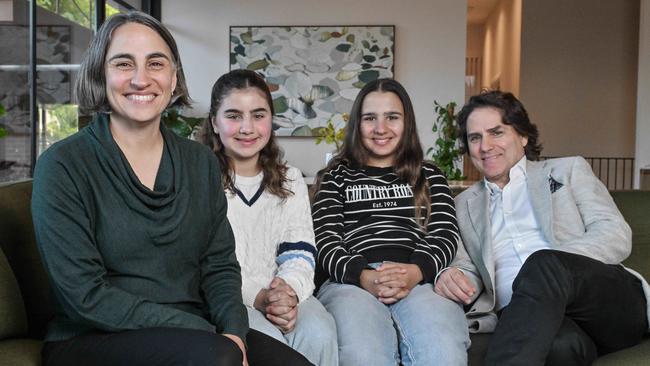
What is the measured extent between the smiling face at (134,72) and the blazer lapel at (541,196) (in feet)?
4.21

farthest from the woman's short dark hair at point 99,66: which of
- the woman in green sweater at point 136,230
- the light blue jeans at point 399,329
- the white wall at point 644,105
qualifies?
the white wall at point 644,105

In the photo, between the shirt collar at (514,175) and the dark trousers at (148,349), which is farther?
the shirt collar at (514,175)

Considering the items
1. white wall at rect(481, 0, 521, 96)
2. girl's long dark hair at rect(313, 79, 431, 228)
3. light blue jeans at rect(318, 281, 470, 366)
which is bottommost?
light blue jeans at rect(318, 281, 470, 366)

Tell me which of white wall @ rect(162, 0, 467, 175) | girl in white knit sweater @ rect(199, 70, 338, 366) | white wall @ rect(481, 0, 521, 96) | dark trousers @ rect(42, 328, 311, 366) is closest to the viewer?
dark trousers @ rect(42, 328, 311, 366)

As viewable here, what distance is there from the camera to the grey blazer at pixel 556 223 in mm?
2178

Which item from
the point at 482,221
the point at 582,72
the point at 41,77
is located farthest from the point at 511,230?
the point at 582,72

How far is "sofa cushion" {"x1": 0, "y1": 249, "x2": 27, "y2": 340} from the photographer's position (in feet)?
5.51

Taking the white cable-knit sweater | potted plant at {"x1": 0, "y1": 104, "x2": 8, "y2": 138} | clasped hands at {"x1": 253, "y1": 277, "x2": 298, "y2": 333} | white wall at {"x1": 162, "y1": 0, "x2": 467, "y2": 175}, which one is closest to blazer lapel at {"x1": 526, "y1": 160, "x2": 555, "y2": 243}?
the white cable-knit sweater

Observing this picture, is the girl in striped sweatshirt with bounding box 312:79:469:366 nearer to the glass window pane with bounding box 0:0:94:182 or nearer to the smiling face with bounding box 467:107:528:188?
the smiling face with bounding box 467:107:528:188

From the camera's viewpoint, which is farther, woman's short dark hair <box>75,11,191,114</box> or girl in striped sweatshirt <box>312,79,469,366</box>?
girl in striped sweatshirt <box>312,79,469,366</box>

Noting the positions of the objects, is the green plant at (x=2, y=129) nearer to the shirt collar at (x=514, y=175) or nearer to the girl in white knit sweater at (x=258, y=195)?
the girl in white knit sweater at (x=258, y=195)

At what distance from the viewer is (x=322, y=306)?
207 cm

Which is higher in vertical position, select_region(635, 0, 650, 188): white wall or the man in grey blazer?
select_region(635, 0, 650, 188): white wall

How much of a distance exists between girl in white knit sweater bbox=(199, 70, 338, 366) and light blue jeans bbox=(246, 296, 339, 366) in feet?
0.21
